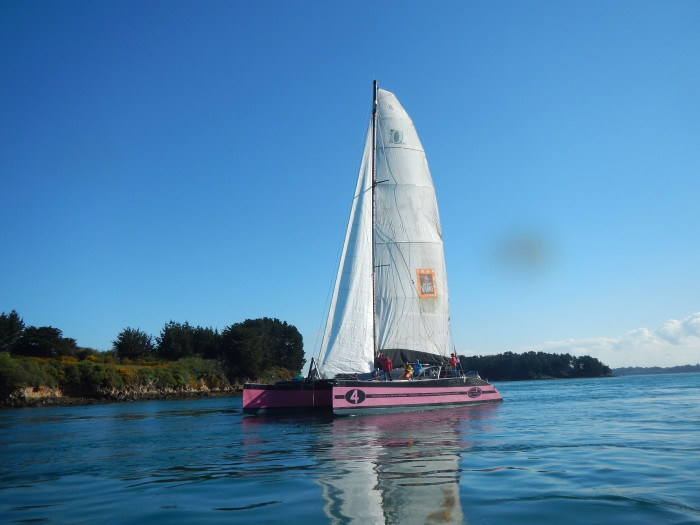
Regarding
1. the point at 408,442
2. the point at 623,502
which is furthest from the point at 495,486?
the point at 408,442

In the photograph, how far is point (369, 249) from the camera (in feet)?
89.4

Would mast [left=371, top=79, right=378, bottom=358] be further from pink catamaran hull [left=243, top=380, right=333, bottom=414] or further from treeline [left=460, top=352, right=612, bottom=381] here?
treeline [left=460, top=352, right=612, bottom=381]

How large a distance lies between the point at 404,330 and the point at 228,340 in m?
54.2

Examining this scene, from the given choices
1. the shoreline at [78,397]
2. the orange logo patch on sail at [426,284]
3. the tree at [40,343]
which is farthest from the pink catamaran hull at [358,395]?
the tree at [40,343]

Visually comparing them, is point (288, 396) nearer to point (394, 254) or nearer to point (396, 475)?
point (394, 254)

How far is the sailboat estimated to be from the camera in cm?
2477

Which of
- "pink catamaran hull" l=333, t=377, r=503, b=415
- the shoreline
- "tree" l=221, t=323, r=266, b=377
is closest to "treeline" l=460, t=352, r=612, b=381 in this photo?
"tree" l=221, t=323, r=266, b=377

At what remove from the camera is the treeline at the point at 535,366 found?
403 feet

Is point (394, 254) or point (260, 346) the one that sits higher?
point (394, 254)

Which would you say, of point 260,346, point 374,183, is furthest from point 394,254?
point 260,346

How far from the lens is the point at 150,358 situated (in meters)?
70.4

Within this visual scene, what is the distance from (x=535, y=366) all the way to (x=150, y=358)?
294 feet

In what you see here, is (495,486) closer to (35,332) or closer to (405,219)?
(405,219)

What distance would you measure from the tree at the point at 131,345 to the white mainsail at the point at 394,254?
52549 mm
